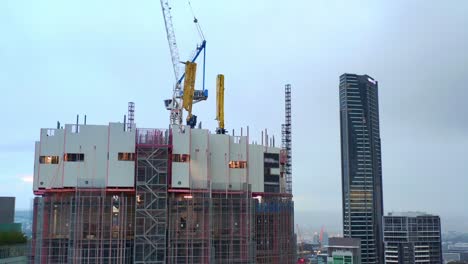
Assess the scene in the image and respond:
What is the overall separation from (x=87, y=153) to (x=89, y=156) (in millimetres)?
584

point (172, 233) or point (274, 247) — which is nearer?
point (172, 233)

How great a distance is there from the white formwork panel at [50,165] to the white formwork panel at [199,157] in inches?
760

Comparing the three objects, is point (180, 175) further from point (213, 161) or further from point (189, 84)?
point (189, 84)

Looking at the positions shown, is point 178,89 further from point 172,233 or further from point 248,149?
point 172,233

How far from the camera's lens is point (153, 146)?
7775 cm

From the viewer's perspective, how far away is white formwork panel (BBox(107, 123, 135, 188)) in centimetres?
7662

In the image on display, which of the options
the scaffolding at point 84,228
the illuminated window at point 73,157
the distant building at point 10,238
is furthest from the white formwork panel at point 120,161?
the distant building at point 10,238

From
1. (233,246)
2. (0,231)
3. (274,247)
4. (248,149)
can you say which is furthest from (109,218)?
(0,231)

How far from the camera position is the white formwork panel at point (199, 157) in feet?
263

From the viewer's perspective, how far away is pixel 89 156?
7731 cm

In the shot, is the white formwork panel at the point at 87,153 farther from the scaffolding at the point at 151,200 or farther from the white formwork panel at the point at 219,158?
the white formwork panel at the point at 219,158

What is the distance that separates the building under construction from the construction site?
0.47 feet

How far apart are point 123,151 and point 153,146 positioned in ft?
14.6

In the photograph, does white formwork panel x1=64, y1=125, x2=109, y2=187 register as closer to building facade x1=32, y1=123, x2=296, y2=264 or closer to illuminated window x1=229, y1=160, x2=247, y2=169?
building facade x1=32, y1=123, x2=296, y2=264
